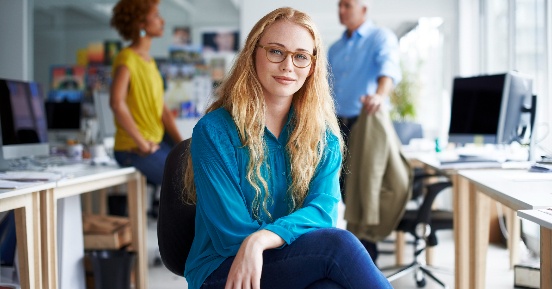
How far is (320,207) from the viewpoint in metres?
1.55

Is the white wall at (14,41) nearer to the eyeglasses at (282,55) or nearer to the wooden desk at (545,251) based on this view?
the eyeglasses at (282,55)

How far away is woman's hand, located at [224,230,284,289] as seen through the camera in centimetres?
135

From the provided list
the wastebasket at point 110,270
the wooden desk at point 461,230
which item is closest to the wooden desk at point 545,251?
the wooden desk at point 461,230

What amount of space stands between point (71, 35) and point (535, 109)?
657 centimetres

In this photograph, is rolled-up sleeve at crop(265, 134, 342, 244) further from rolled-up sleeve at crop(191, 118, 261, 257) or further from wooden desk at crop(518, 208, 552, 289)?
wooden desk at crop(518, 208, 552, 289)

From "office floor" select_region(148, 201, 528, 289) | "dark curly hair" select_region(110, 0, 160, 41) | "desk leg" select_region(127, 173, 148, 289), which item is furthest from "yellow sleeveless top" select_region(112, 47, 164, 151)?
"office floor" select_region(148, 201, 528, 289)

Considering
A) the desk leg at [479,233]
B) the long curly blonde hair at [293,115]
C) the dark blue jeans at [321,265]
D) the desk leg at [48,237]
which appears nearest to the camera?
the dark blue jeans at [321,265]

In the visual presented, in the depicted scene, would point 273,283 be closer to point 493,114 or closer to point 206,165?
point 206,165

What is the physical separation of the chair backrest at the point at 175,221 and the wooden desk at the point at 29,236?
685mm

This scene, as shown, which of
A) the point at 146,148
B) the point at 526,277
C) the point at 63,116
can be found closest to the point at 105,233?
the point at 146,148

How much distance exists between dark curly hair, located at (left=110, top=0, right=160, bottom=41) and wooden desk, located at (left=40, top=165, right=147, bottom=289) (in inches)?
32.0

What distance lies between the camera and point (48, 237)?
2400mm

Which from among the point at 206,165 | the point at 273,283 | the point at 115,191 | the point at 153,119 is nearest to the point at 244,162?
the point at 206,165

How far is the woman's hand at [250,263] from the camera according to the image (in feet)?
4.42
